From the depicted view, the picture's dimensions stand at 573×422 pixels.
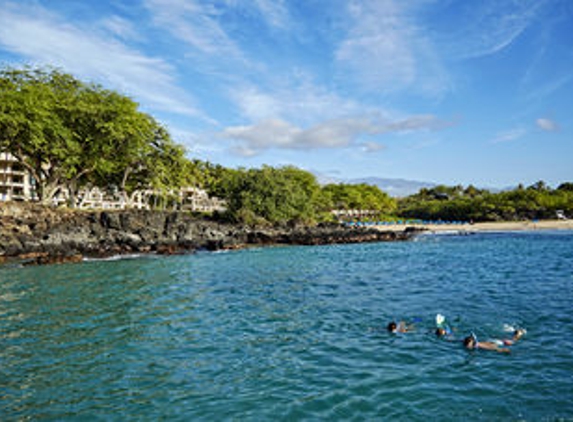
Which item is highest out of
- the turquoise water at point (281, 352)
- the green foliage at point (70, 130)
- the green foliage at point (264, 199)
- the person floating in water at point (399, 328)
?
the green foliage at point (70, 130)

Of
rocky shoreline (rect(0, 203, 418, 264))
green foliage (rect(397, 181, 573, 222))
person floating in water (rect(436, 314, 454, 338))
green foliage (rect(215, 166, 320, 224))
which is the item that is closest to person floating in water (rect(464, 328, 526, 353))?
person floating in water (rect(436, 314, 454, 338))

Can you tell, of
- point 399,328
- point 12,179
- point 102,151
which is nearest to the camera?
point 399,328

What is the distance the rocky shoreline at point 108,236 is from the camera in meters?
32.3

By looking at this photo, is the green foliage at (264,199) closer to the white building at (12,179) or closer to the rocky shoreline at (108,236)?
the rocky shoreline at (108,236)

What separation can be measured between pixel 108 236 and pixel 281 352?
33.8m

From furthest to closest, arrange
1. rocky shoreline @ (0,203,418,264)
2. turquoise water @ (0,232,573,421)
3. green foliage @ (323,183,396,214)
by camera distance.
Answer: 1. green foliage @ (323,183,396,214)
2. rocky shoreline @ (0,203,418,264)
3. turquoise water @ (0,232,573,421)

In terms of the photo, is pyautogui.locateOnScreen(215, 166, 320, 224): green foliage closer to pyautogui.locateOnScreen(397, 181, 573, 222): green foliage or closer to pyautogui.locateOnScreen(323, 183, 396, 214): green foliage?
pyautogui.locateOnScreen(323, 183, 396, 214): green foliage

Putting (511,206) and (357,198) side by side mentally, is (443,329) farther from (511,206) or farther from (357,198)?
(357,198)

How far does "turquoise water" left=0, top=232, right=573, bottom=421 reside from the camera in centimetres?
666

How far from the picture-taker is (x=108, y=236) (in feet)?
124

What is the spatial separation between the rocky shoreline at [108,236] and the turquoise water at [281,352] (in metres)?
15.4

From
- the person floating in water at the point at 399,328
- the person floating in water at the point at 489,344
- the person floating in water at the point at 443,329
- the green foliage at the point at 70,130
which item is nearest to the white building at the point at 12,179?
the green foliage at the point at 70,130

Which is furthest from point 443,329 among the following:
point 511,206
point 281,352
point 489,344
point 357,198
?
point 357,198

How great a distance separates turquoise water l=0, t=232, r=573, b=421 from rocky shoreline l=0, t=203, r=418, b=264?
15.4 meters
